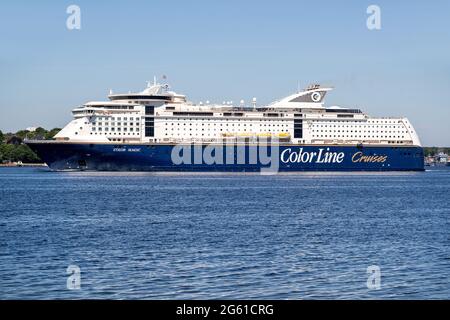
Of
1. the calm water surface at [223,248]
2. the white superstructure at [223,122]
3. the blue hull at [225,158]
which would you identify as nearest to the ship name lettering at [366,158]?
the blue hull at [225,158]

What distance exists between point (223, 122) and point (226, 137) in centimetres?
207

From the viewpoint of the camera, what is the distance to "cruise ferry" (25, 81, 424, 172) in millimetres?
82188

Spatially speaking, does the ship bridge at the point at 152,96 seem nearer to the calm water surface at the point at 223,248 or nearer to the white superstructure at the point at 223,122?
the white superstructure at the point at 223,122

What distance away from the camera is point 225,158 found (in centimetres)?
8638

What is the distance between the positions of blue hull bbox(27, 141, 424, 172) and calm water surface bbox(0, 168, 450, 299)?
3786 cm

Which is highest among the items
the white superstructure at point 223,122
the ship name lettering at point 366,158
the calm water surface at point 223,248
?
the white superstructure at point 223,122

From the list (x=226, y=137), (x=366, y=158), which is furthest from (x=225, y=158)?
(x=366, y=158)

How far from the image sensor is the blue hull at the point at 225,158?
8094 cm

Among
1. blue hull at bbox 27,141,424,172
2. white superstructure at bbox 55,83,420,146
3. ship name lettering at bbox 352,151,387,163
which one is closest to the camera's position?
blue hull at bbox 27,141,424,172

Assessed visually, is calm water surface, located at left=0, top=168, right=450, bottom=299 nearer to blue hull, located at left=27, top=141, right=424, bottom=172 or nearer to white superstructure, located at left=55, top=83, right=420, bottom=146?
blue hull, located at left=27, top=141, right=424, bottom=172

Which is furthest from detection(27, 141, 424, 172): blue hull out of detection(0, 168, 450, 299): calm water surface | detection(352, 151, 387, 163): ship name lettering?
detection(0, 168, 450, 299): calm water surface

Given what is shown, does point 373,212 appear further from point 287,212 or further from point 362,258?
point 362,258

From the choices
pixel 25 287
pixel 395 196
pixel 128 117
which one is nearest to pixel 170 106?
pixel 128 117

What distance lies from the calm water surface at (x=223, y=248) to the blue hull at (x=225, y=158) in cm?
3786
